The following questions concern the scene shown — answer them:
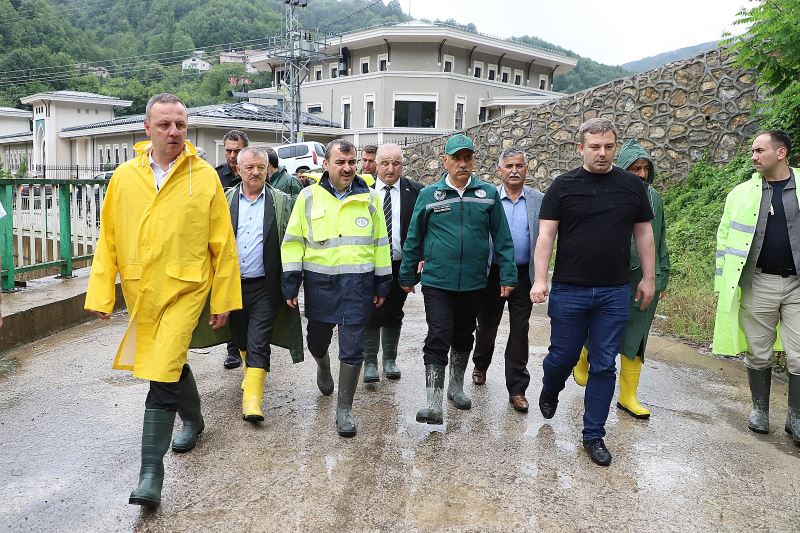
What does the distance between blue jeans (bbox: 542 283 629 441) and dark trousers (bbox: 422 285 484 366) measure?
710mm

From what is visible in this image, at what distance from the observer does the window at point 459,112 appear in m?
38.1

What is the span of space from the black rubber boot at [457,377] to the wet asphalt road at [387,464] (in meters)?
0.13

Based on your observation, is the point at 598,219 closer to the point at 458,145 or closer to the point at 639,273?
the point at 639,273

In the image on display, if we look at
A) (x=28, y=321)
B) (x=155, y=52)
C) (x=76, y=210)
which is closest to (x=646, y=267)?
(x=28, y=321)

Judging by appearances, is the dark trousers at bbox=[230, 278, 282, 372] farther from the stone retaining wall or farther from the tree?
the stone retaining wall

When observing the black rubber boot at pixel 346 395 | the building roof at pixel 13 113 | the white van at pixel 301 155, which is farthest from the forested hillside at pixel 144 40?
the black rubber boot at pixel 346 395

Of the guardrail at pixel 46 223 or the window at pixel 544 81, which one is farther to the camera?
the window at pixel 544 81

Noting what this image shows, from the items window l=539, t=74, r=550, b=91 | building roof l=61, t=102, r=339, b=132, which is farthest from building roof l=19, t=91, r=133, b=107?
window l=539, t=74, r=550, b=91

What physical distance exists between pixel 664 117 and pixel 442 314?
12.0 m

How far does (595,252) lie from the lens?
396 centimetres

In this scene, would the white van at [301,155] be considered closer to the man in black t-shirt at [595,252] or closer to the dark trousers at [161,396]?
the man in black t-shirt at [595,252]

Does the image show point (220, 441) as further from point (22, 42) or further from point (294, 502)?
point (22, 42)

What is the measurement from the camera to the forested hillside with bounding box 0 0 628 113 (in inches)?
2429

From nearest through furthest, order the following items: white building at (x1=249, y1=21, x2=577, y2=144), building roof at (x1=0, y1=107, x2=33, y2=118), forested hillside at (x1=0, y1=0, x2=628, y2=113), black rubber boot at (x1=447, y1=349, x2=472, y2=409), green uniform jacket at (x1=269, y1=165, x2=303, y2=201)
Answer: black rubber boot at (x1=447, y1=349, x2=472, y2=409) < green uniform jacket at (x1=269, y1=165, x2=303, y2=201) < white building at (x1=249, y1=21, x2=577, y2=144) < building roof at (x1=0, y1=107, x2=33, y2=118) < forested hillside at (x1=0, y1=0, x2=628, y2=113)
